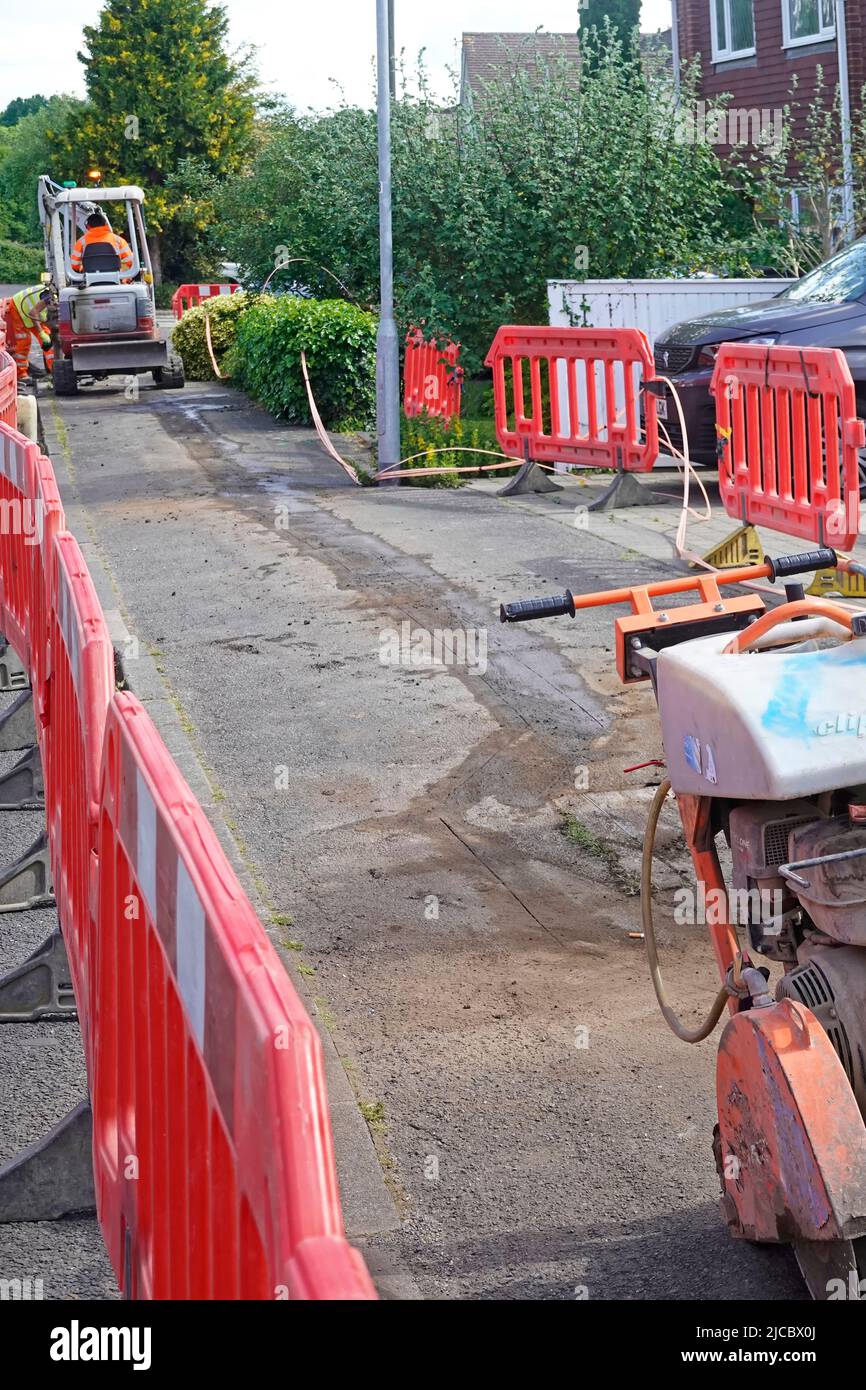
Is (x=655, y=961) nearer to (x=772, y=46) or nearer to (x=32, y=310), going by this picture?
(x=772, y=46)

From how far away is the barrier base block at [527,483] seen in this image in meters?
14.2

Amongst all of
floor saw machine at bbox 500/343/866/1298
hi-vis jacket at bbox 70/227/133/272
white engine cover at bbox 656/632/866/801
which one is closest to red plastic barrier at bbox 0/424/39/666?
floor saw machine at bbox 500/343/866/1298

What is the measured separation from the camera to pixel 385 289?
1481cm

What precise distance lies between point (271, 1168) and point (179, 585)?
8.91 m

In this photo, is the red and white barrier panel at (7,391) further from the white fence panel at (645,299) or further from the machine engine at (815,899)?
the machine engine at (815,899)

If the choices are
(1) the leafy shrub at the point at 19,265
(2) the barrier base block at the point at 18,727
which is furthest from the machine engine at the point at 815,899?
(1) the leafy shrub at the point at 19,265

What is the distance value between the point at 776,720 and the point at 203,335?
83.0ft

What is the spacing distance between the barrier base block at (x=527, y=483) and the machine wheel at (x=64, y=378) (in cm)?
1248

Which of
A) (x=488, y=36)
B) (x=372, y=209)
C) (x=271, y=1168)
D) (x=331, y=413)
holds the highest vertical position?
(x=488, y=36)

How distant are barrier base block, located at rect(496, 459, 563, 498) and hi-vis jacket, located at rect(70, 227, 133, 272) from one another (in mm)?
14236

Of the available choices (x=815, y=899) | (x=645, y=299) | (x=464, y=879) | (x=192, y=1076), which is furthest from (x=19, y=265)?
(x=192, y=1076)

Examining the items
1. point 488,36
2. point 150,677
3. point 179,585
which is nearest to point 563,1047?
point 150,677
